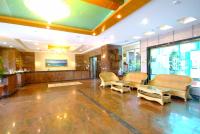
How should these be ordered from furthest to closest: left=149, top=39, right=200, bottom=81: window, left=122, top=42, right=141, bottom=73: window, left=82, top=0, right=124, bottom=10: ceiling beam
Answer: left=122, top=42, right=141, bottom=73: window
left=149, top=39, right=200, bottom=81: window
left=82, top=0, right=124, bottom=10: ceiling beam

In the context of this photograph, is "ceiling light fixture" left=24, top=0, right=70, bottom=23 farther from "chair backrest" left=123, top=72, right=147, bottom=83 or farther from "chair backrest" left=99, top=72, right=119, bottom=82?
"chair backrest" left=123, top=72, right=147, bottom=83

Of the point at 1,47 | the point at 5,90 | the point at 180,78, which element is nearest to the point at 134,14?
the point at 180,78

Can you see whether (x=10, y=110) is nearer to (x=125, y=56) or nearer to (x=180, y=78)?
(x=180, y=78)

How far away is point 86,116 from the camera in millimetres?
2961

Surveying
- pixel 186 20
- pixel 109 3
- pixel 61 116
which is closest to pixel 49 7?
pixel 109 3

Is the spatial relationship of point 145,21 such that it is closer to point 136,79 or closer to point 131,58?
point 136,79

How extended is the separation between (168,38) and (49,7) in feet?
17.1

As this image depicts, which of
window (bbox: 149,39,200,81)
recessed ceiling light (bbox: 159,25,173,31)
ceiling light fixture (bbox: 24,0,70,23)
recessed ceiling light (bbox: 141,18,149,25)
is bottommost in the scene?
window (bbox: 149,39,200,81)

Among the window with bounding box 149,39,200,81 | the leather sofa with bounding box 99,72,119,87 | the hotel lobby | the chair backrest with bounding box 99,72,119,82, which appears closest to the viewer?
the hotel lobby

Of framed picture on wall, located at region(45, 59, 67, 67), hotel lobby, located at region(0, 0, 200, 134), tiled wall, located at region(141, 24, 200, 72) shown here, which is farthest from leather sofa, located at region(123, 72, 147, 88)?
framed picture on wall, located at region(45, 59, 67, 67)

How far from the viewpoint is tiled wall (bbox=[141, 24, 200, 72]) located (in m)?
4.61

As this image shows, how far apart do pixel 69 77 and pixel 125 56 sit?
5.31 metres

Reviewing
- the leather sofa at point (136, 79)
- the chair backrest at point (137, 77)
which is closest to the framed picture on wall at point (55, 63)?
the chair backrest at point (137, 77)

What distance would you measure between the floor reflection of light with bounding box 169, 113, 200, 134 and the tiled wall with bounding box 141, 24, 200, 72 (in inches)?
136
